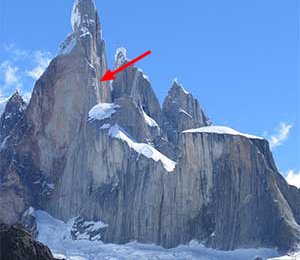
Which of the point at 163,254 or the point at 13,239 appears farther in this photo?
the point at 163,254

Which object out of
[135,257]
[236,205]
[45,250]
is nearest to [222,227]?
[236,205]

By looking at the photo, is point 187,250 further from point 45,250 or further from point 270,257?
point 45,250

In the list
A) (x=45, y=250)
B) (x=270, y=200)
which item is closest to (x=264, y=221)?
(x=270, y=200)

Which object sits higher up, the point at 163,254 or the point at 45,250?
the point at 163,254

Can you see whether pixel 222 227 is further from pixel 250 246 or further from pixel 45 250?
pixel 45 250

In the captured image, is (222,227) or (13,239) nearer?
(13,239)

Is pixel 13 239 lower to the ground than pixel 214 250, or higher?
lower
